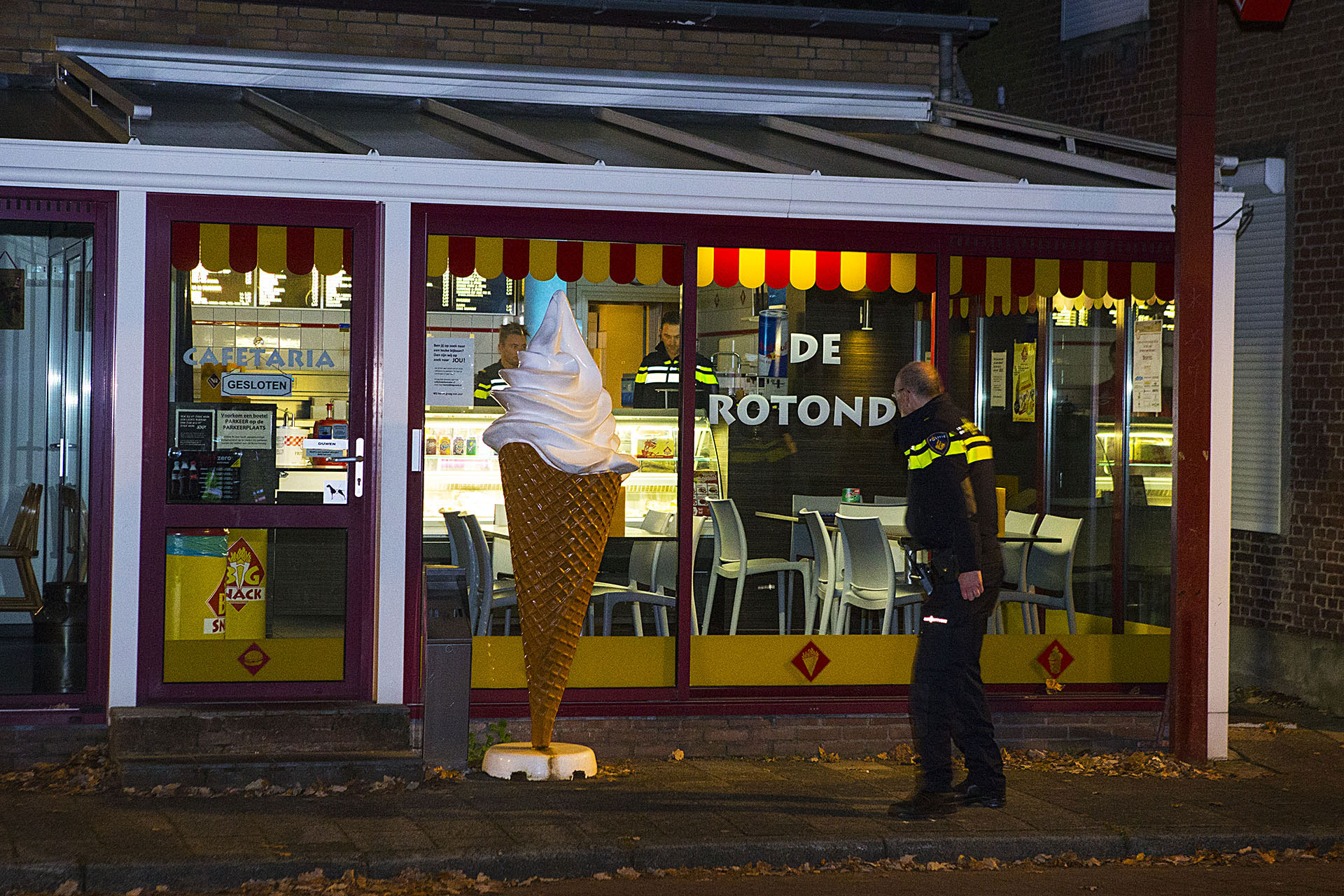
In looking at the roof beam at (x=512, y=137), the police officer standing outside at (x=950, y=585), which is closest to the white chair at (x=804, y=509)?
the police officer standing outside at (x=950, y=585)

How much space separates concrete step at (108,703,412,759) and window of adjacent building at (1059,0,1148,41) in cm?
891

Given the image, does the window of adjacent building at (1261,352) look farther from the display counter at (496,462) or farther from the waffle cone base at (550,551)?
the waffle cone base at (550,551)

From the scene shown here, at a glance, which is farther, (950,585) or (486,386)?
(486,386)

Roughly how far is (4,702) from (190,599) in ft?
3.38

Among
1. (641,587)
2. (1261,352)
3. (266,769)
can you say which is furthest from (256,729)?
(1261,352)

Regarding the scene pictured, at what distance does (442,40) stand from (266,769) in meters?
5.43

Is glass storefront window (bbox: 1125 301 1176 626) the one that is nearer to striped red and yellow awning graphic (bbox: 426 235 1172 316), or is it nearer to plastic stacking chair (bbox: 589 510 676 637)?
striped red and yellow awning graphic (bbox: 426 235 1172 316)

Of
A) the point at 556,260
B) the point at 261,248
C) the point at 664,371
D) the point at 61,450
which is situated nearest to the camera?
the point at 261,248

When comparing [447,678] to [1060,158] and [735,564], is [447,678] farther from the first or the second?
[1060,158]

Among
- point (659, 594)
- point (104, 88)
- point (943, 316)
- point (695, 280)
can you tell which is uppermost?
point (104, 88)

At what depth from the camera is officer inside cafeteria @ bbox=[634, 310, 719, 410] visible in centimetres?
814

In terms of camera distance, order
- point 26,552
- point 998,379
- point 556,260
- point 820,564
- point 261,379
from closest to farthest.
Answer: point 261,379
point 556,260
point 26,552
point 820,564
point 998,379

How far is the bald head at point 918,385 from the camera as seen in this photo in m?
6.86

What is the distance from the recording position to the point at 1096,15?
12.8m
